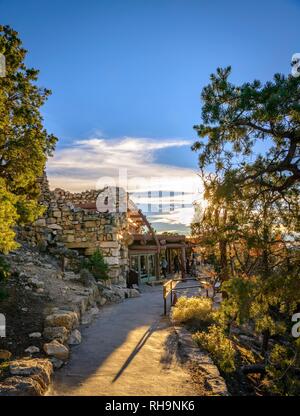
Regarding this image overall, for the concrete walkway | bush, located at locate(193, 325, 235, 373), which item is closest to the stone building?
the concrete walkway

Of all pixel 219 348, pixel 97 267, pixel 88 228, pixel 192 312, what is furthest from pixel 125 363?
pixel 88 228

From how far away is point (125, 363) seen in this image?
6.13 metres

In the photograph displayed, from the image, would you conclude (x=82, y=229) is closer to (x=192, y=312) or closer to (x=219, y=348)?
(x=192, y=312)

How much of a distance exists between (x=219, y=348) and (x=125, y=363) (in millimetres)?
2102

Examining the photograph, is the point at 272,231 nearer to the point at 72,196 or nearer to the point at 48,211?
the point at 48,211

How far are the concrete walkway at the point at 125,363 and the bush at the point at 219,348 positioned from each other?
0.65 metres

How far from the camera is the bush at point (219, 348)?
6418mm

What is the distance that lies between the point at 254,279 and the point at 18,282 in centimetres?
658

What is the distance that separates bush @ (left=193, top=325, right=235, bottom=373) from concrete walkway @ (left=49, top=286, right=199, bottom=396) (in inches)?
25.8

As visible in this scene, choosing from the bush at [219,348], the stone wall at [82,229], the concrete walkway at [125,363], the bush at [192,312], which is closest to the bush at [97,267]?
the stone wall at [82,229]

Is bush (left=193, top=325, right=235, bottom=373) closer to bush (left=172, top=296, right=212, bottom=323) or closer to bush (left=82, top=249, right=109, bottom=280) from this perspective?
bush (left=172, top=296, right=212, bottom=323)

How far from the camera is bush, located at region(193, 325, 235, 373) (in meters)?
6.42
